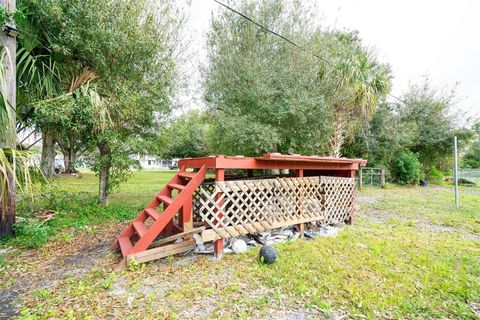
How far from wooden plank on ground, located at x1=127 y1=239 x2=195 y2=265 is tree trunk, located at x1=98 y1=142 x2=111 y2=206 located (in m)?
2.96

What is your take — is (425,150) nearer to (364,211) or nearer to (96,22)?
(364,211)

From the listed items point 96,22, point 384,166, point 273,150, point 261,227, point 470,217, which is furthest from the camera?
point 384,166

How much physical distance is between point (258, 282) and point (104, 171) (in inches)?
182

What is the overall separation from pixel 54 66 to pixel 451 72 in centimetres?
1896

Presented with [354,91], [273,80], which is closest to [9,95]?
[273,80]

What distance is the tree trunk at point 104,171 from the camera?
16.4 feet

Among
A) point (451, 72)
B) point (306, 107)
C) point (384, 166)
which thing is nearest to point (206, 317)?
point (306, 107)

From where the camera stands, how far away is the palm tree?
23.5ft

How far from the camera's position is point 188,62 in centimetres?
630

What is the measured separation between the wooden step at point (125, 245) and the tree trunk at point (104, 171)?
2.35 metres

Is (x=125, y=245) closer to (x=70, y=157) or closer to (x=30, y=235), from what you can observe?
(x=30, y=235)

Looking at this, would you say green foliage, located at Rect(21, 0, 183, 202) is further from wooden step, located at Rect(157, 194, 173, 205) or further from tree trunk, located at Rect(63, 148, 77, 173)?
wooden step, located at Rect(157, 194, 173, 205)

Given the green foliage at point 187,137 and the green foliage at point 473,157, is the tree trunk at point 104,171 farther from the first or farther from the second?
the green foliage at point 473,157

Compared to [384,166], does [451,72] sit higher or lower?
higher
